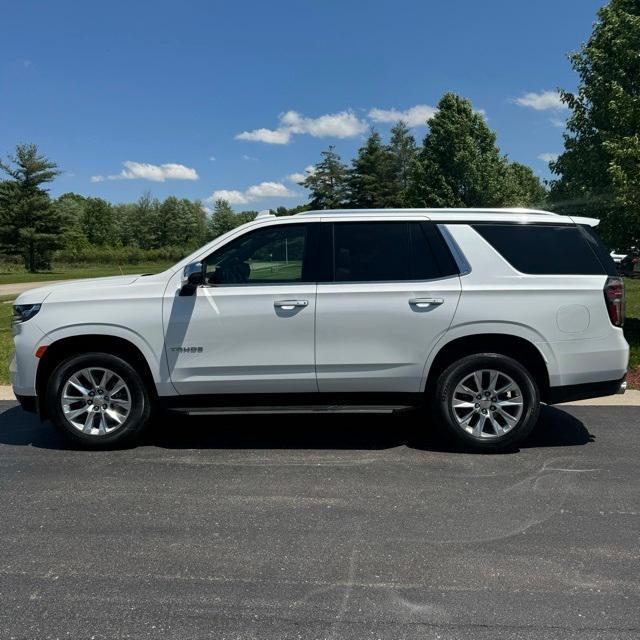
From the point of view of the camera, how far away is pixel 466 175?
97.3ft

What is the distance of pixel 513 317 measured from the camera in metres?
4.87

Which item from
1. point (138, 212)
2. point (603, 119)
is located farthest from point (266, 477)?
point (138, 212)

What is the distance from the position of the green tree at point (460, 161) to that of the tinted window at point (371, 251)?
25.6 meters

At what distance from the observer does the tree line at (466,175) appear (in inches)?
459

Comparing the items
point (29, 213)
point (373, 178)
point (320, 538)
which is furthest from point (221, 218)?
point (320, 538)

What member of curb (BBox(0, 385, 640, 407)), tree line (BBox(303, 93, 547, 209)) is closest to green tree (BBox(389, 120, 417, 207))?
tree line (BBox(303, 93, 547, 209))

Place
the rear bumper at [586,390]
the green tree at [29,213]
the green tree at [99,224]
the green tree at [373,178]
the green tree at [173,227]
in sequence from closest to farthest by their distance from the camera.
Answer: the rear bumper at [586,390]
the green tree at [29,213]
the green tree at [373,178]
the green tree at [173,227]
the green tree at [99,224]

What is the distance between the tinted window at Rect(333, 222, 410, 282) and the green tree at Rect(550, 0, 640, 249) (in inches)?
237

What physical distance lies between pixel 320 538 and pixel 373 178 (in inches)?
2453

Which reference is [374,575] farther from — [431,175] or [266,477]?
[431,175]

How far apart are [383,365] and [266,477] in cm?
129

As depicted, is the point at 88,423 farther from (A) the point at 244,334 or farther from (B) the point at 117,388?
(A) the point at 244,334

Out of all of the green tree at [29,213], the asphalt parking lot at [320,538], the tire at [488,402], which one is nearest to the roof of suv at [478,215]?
the tire at [488,402]

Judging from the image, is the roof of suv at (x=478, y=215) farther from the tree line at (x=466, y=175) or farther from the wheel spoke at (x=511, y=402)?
the tree line at (x=466, y=175)
